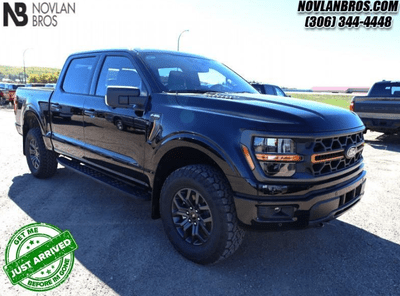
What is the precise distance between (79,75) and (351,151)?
3.40m

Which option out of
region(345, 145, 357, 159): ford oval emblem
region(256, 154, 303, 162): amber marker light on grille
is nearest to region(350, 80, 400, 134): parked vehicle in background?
region(345, 145, 357, 159): ford oval emblem

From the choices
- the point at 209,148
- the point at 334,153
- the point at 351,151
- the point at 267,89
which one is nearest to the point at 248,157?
the point at 209,148

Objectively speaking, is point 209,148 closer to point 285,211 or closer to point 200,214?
point 200,214

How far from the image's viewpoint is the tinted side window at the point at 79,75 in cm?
388

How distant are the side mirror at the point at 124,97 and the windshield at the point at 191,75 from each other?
27 cm

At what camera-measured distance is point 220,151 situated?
241cm

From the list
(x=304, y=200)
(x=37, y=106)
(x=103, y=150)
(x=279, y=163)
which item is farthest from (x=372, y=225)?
(x=37, y=106)

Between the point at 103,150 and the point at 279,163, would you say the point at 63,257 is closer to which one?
the point at 103,150

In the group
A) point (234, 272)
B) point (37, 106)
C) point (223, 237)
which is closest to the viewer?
point (223, 237)

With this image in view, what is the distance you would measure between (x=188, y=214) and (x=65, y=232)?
140cm

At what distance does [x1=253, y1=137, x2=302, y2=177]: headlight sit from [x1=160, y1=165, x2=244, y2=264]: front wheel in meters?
0.38

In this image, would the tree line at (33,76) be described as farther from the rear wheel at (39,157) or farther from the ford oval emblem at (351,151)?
the ford oval emblem at (351,151)

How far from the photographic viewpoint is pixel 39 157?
4.91m

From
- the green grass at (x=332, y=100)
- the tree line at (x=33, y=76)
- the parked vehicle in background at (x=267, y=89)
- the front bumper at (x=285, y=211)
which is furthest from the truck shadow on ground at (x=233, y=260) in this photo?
the tree line at (x=33, y=76)
